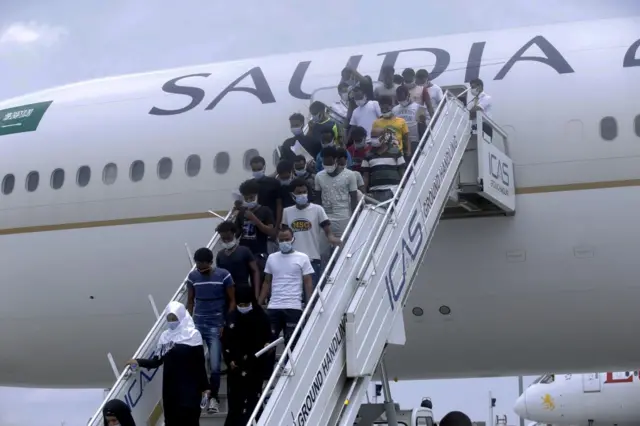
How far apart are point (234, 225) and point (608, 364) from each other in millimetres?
5504

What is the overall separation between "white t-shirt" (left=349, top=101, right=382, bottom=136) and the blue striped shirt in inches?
107

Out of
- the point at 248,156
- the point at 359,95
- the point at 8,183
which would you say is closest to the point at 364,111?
the point at 359,95

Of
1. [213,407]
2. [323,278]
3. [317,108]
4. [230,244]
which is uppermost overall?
[317,108]

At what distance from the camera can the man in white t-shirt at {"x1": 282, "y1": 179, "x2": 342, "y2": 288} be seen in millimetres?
8773

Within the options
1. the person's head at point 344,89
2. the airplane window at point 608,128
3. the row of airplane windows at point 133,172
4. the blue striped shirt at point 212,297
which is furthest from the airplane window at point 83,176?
the airplane window at point 608,128

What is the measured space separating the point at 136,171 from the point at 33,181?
68.2 inches

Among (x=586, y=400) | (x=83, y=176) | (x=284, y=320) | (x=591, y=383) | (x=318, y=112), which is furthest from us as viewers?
(x=591, y=383)

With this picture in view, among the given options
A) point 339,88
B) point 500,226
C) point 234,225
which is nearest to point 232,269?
point 234,225

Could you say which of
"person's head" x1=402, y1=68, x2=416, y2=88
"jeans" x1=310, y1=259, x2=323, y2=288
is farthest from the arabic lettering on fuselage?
"jeans" x1=310, y1=259, x2=323, y2=288

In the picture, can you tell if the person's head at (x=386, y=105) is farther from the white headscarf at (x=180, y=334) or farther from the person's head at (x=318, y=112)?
the white headscarf at (x=180, y=334)

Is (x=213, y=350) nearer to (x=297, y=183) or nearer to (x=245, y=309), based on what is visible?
(x=245, y=309)

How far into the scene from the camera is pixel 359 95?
34.6 ft

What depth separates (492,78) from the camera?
1191cm

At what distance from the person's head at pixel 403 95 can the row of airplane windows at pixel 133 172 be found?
231 centimetres
